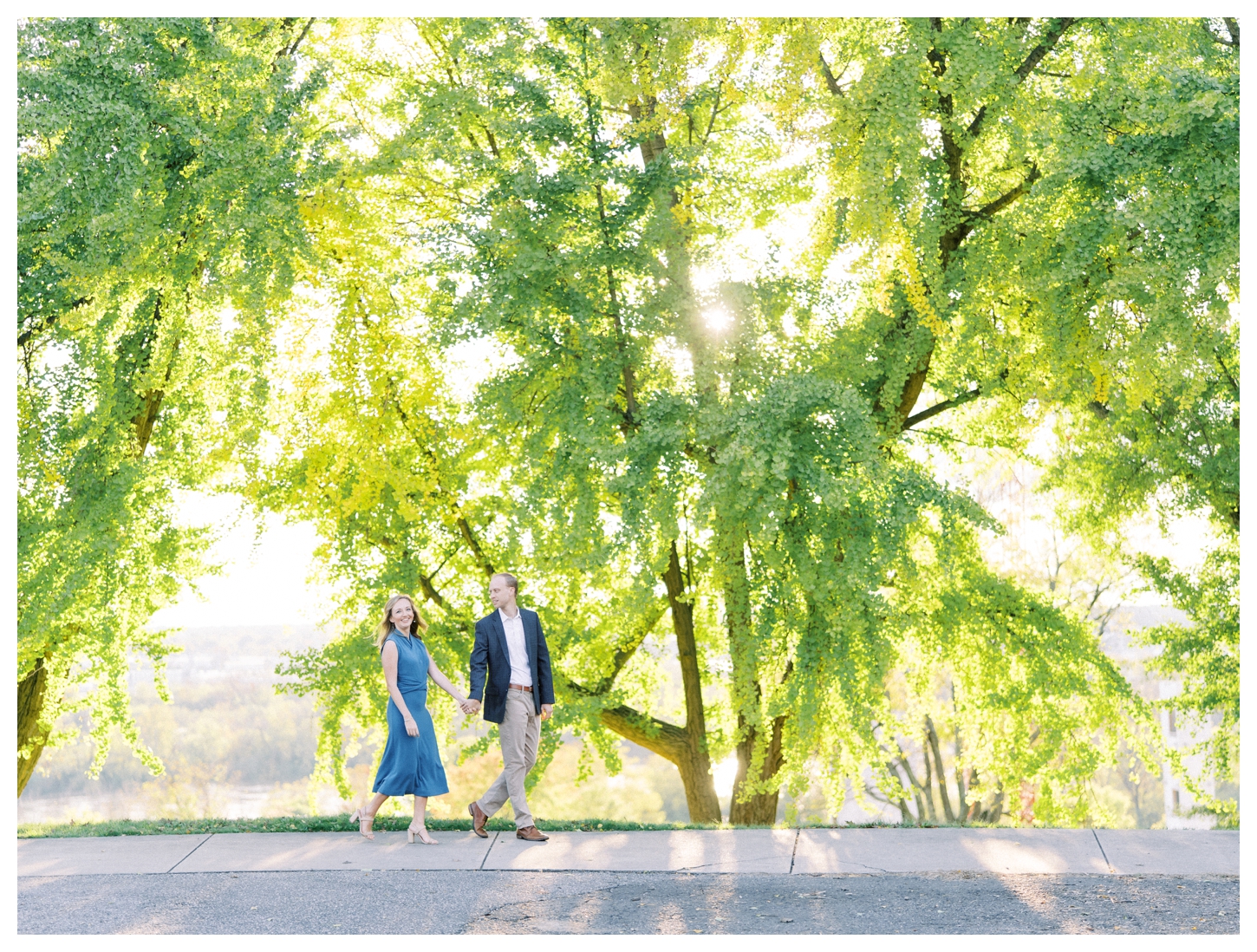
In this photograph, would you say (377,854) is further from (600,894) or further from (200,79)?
(200,79)

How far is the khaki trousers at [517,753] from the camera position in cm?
687

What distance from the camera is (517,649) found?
6.98 meters

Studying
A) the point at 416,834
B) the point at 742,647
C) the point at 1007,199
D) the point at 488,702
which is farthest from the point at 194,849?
the point at 1007,199

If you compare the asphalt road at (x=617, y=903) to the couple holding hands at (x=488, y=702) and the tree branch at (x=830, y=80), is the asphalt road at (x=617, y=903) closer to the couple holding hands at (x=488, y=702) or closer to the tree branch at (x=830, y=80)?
the couple holding hands at (x=488, y=702)

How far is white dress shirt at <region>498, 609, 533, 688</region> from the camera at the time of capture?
22.8 feet

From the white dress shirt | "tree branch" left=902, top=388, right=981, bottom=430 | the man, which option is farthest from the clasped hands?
"tree branch" left=902, top=388, right=981, bottom=430

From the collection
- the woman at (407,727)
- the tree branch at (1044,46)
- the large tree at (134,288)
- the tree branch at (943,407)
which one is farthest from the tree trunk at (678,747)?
the tree branch at (1044,46)

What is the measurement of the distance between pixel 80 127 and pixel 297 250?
71.5 inches

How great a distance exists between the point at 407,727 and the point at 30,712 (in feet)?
27.7

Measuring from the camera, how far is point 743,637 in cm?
1062

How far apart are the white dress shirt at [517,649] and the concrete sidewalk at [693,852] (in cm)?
105

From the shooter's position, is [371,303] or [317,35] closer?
[371,303]

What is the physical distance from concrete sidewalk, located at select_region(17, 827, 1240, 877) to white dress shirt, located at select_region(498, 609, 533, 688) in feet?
3.43
